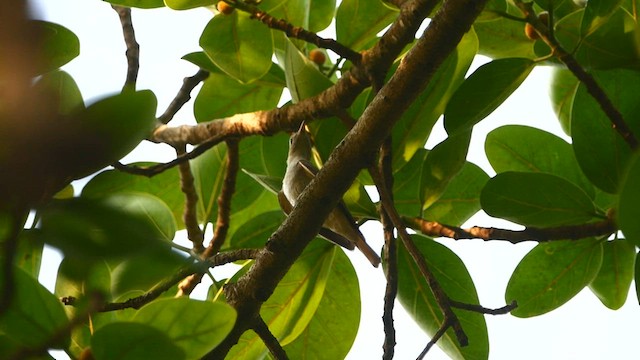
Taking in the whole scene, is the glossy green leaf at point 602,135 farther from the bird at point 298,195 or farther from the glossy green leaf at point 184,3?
the glossy green leaf at point 184,3

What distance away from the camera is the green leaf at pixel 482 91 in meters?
1.76

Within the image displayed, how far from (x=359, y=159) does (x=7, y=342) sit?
782 mm


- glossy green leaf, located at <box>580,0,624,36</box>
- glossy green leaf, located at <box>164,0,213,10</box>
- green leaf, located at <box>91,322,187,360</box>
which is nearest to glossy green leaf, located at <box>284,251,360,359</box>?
glossy green leaf, located at <box>164,0,213,10</box>

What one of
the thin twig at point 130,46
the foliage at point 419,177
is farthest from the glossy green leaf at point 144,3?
the thin twig at point 130,46

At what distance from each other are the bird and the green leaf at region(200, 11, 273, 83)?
0.78ft

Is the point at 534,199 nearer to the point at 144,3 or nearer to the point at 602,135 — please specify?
the point at 602,135

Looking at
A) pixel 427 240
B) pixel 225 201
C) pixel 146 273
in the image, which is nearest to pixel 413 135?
pixel 427 240

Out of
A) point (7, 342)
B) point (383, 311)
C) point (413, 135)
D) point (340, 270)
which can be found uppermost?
point (413, 135)

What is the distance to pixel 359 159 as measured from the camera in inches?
60.4

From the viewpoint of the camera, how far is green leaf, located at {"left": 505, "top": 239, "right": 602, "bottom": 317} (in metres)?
1.91

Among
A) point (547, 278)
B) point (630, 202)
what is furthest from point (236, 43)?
point (630, 202)

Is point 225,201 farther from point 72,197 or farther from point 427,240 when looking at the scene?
point 72,197

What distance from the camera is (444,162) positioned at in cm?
188

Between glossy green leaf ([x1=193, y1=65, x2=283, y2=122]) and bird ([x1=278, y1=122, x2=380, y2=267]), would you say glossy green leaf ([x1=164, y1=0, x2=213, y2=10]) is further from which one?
glossy green leaf ([x1=193, y1=65, x2=283, y2=122])
